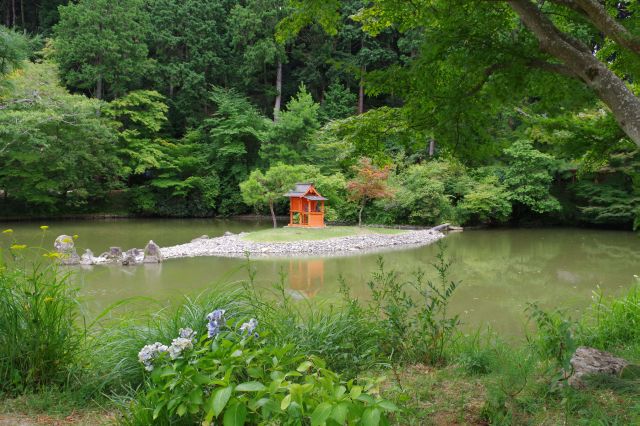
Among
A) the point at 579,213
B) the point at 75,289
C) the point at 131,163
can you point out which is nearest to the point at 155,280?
the point at 75,289

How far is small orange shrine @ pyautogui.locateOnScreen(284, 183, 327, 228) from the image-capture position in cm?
1398

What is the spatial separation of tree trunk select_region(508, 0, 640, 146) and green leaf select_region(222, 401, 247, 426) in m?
1.78

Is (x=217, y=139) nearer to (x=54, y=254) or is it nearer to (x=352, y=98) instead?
(x=352, y=98)

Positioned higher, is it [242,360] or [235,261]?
[242,360]

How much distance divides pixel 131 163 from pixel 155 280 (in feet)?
39.0

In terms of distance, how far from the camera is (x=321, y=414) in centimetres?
89

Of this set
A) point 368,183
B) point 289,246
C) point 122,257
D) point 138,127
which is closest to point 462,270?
point 289,246

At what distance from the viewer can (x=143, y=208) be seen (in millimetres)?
19078

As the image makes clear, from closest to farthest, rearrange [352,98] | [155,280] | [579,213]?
1. [155,280]
2. [579,213]
3. [352,98]

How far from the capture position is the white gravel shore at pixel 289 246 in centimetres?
1077

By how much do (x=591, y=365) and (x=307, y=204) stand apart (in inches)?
485

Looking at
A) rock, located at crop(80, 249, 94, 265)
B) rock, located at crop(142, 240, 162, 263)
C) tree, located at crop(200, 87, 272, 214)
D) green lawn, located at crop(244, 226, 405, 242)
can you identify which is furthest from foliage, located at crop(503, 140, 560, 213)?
rock, located at crop(80, 249, 94, 265)

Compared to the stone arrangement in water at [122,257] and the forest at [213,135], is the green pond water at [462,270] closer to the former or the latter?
the stone arrangement in water at [122,257]

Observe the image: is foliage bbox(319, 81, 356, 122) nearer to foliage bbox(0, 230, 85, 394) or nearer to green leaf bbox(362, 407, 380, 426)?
foliage bbox(0, 230, 85, 394)
